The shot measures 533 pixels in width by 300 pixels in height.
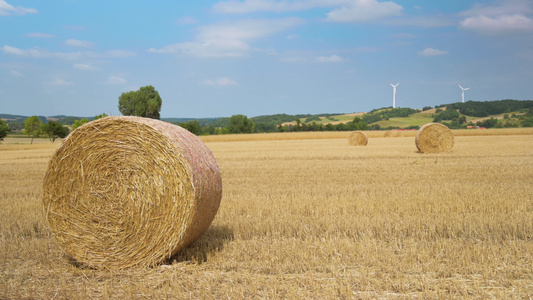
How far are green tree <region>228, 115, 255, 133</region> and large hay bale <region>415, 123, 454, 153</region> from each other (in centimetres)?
6528

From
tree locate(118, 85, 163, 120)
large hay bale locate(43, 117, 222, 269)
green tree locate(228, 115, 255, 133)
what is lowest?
large hay bale locate(43, 117, 222, 269)

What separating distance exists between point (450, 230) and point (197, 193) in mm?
3756

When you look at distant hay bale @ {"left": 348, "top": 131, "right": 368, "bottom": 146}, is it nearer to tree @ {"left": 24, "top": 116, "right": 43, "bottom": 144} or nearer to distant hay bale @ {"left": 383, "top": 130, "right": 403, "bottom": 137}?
distant hay bale @ {"left": 383, "top": 130, "right": 403, "bottom": 137}

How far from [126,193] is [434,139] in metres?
18.7

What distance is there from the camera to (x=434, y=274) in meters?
4.89

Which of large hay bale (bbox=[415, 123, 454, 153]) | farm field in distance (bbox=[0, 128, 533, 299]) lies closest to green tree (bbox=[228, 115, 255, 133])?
large hay bale (bbox=[415, 123, 454, 153])

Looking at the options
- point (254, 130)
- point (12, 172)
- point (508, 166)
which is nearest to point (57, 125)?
point (254, 130)

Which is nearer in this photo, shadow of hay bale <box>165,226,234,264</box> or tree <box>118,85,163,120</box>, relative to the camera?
shadow of hay bale <box>165,226,234,264</box>

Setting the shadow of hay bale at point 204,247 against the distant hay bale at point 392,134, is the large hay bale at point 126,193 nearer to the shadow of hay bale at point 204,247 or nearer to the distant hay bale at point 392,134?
the shadow of hay bale at point 204,247

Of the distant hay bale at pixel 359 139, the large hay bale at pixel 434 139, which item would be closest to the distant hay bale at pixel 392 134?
the distant hay bale at pixel 359 139

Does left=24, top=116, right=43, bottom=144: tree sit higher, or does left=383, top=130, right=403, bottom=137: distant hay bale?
left=24, top=116, right=43, bottom=144: tree

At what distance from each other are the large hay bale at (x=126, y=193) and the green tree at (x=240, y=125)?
80.4 meters

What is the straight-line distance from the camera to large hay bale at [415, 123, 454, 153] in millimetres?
21422

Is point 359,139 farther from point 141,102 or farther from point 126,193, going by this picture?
point 141,102
